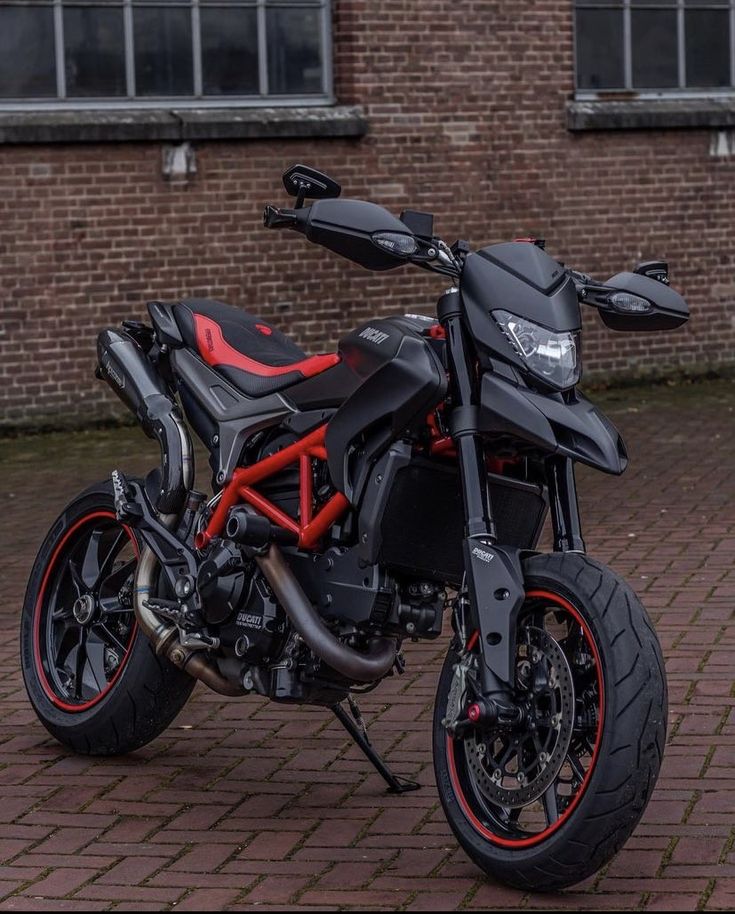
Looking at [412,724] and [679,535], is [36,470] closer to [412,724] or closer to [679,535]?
[679,535]

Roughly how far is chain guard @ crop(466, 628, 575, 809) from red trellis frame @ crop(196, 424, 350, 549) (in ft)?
1.85

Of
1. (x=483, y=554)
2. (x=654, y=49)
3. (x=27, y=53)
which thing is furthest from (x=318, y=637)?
(x=654, y=49)

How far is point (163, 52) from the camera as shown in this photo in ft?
42.2

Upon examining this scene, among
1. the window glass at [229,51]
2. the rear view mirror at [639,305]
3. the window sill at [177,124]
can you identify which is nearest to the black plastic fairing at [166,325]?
the rear view mirror at [639,305]

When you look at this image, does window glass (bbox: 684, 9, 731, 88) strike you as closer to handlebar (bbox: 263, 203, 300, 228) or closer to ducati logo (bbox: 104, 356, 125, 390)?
ducati logo (bbox: 104, 356, 125, 390)

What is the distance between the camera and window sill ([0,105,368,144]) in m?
12.2

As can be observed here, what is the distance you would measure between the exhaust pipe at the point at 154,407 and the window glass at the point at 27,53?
749 cm

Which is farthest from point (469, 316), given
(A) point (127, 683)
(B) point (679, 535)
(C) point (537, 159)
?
(C) point (537, 159)

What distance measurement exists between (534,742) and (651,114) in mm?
11066

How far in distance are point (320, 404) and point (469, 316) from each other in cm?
61

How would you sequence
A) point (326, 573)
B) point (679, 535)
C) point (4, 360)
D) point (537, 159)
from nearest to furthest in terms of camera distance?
1. point (326, 573)
2. point (679, 535)
3. point (4, 360)
4. point (537, 159)

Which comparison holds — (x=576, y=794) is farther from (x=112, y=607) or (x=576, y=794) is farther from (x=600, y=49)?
(x=600, y=49)

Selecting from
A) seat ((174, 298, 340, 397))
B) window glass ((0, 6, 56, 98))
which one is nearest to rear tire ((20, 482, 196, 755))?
seat ((174, 298, 340, 397))

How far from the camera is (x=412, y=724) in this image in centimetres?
553
